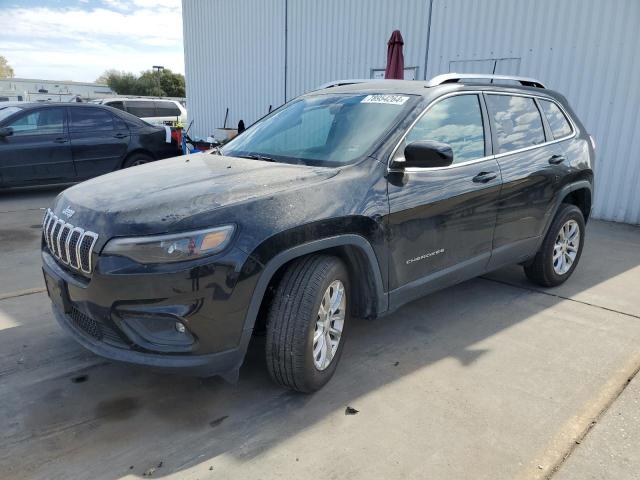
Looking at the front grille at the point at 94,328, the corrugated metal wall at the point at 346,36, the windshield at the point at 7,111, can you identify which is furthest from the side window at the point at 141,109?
the front grille at the point at 94,328

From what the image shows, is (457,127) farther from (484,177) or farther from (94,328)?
Result: (94,328)

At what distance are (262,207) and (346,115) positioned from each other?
1.30 m

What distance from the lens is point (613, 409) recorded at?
2.94 meters

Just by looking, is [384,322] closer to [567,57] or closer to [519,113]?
[519,113]

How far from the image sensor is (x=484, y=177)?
3.71m

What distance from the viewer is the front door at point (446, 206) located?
318 cm

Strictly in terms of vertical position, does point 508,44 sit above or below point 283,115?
above

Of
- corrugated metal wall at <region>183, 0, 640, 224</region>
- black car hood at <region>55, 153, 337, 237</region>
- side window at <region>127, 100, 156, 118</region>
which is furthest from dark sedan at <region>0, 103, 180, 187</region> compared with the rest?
side window at <region>127, 100, 156, 118</region>

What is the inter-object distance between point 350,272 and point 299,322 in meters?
0.57

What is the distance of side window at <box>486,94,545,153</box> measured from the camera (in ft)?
13.0

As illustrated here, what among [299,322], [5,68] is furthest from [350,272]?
[5,68]

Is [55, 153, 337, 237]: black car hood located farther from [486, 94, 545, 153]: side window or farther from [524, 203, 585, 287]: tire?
[524, 203, 585, 287]: tire

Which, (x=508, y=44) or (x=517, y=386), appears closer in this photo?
(x=517, y=386)

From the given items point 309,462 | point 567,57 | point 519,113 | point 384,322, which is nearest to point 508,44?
point 567,57
